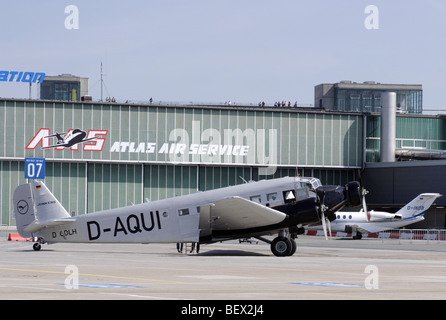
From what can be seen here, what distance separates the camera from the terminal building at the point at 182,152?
295 ft

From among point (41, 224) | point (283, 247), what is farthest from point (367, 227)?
point (41, 224)

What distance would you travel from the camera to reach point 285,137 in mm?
96438

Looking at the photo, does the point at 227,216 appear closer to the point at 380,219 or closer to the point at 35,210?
the point at 35,210

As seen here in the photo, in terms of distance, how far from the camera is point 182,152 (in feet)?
307

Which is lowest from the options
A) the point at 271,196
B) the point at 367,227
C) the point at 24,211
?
the point at 367,227

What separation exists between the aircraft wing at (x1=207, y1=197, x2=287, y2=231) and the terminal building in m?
50.1

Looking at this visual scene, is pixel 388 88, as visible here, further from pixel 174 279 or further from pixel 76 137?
pixel 174 279

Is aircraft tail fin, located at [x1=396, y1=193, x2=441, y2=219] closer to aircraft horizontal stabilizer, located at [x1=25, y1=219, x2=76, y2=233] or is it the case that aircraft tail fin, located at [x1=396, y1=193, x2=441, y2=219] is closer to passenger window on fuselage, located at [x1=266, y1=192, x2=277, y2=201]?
passenger window on fuselage, located at [x1=266, y1=192, x2=277, y2=201]

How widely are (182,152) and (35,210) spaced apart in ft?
170

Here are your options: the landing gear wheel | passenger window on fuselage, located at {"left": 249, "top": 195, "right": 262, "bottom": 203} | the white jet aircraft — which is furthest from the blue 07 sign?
the landing gear wheel

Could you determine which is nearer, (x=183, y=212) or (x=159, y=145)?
(x=183, y=212)
